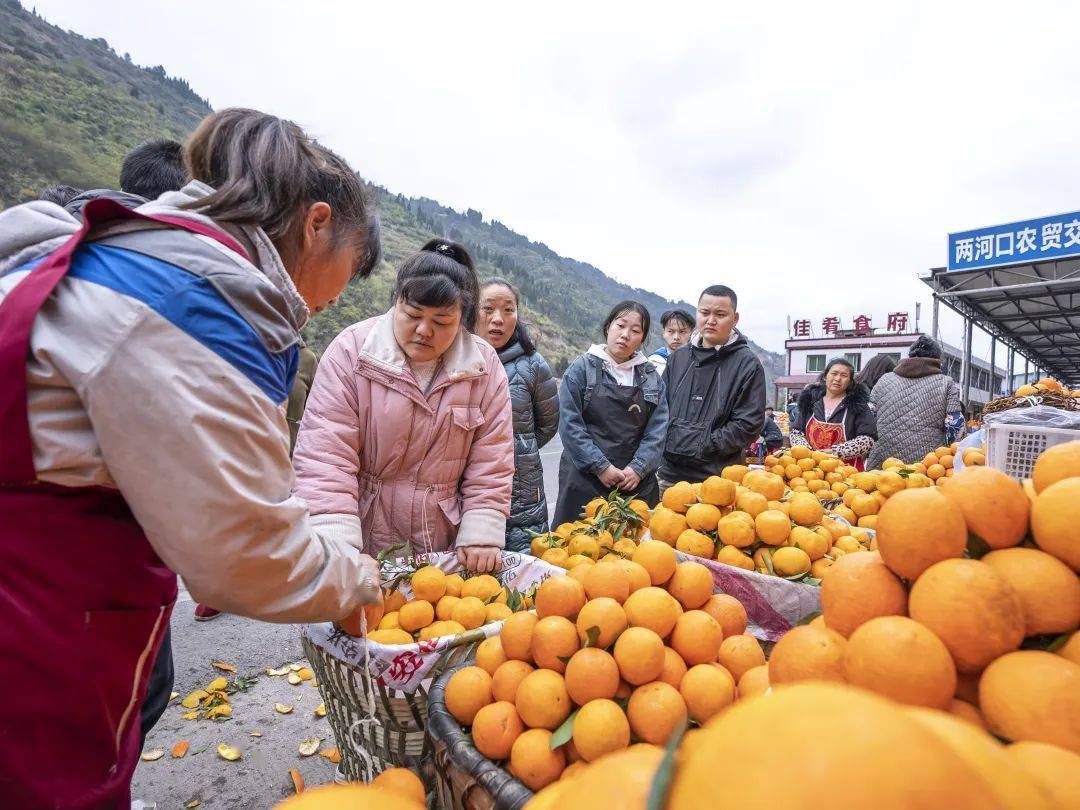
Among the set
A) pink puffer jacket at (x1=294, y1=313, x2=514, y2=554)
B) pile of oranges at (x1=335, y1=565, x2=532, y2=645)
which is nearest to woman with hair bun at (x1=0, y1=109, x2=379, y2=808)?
pile of oranges at (x1=335, y1=565, x2=532, y2=645)

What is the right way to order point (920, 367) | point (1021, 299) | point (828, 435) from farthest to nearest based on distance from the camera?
point (1021, 299), point (828, 435), point (920, 367)

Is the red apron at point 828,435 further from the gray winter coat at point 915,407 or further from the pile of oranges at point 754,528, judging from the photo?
the pile of oranges at point 754,528

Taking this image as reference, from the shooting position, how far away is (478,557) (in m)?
2.08

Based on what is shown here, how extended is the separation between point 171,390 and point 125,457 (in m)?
0.13

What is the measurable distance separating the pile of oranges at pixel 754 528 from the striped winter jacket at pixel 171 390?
1.54 metres

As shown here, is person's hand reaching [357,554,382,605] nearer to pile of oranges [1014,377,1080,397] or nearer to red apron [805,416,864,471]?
pile of oranges [1014,377,1080,397]

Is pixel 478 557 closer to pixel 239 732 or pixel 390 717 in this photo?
pixel 390 717

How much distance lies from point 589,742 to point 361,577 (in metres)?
0.63

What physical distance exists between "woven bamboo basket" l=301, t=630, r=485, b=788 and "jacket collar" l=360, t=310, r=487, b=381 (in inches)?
37.6

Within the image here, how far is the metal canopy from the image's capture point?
11969 millimetres

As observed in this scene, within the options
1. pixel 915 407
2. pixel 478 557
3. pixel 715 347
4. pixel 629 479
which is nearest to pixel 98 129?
pixel 715 347

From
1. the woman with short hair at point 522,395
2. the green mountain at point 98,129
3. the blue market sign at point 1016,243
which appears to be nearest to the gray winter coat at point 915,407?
the woman with short hair at point 522,395

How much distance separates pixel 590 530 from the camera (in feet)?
7.86

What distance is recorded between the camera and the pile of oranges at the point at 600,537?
7.04 feet
